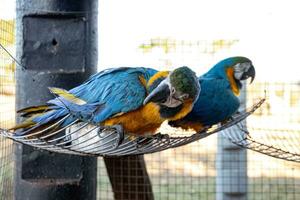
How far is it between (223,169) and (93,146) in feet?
4.33

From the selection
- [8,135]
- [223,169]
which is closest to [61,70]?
[8,135]

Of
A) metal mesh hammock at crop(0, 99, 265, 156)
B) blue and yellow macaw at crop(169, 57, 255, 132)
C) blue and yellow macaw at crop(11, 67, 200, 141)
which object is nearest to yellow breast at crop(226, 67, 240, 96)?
blue and yellow macaw at crop(169, 57, 255, 132)

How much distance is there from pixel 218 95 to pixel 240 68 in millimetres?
142

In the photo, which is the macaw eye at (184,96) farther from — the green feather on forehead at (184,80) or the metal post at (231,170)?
the metal post at (231,170)

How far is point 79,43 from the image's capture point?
118 centimetres

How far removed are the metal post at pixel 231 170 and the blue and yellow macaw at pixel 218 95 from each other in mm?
534

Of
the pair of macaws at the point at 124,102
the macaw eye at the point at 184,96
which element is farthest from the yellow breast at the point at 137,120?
the macaw eye at the point at 184,96

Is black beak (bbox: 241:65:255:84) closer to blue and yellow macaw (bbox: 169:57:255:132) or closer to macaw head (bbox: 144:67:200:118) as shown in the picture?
blue and yellow macaw (bbox: 169:57:255:132)

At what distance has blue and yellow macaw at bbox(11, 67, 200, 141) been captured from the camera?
92 cm

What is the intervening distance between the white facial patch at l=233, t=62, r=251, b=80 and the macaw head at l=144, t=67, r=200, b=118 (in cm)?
65

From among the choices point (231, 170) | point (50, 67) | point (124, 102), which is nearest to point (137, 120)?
point (124, 102)

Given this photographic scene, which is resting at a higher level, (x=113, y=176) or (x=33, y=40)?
(x=33, y=40)

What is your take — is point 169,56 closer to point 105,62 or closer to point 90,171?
point 105,62

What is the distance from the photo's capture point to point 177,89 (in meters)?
0.90
